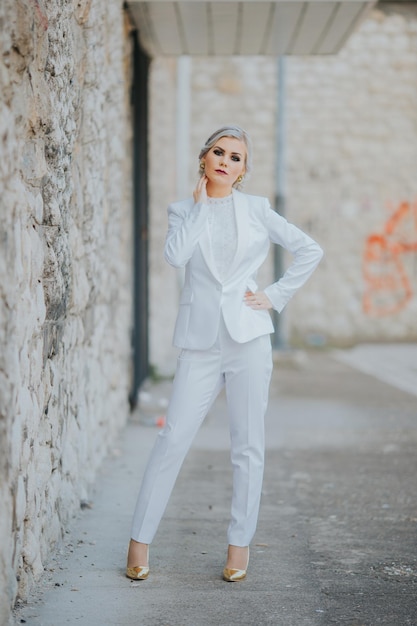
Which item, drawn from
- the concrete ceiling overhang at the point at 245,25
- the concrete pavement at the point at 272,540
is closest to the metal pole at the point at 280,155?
the concrete ceiling overhang at the point at 245,25

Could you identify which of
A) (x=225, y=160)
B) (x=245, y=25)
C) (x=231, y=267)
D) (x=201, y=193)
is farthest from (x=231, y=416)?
(x=245, y=25)

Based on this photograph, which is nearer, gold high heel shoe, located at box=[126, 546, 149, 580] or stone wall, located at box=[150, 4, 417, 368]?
gold high heel shoe, located at box=[126, 546, 149, 580]

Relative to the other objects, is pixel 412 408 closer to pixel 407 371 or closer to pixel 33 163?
pixel 407 371

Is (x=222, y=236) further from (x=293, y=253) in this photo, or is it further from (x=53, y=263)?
(x=53, y=263)

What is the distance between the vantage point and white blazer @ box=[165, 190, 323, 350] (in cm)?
345

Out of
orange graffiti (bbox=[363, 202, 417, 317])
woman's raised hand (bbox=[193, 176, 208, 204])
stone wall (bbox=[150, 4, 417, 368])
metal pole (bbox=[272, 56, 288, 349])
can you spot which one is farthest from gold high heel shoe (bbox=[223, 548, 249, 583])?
orange graffiti (bbox=[363, 202, 417, 317])

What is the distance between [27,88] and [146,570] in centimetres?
172

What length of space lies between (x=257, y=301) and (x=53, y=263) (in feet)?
2.48

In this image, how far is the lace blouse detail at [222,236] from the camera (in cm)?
353

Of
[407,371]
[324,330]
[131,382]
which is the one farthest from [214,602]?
[324,330]

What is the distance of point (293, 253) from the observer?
3.63 metres

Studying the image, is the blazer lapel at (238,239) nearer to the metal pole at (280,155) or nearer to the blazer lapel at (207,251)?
the blazer lapel at (207,251)

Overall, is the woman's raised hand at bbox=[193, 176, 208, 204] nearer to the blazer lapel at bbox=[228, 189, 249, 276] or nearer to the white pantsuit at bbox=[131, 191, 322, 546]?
the white pantsuit at bbox=[131, 191, 322, 546]

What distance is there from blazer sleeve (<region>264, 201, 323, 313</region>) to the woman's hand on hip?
0.03 m
